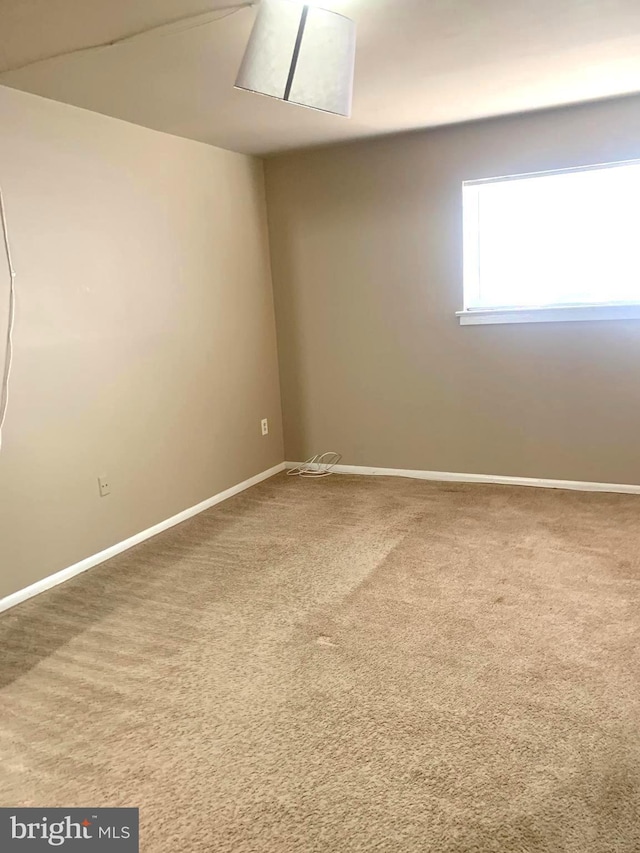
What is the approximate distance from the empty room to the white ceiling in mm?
19

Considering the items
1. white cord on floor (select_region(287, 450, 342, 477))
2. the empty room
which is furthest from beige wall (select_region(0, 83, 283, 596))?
white cord on floor (select_region(287, 450, 342, 477))

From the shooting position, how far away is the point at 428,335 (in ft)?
13.3

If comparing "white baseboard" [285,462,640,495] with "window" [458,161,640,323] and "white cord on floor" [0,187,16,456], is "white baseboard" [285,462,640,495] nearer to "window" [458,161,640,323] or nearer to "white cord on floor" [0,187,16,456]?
"window" [458,161,640,323]

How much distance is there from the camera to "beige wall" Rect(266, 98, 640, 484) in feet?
11.8

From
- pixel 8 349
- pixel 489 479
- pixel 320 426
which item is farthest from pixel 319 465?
pixel 8 349

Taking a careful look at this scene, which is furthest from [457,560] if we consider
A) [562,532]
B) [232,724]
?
[232,724]

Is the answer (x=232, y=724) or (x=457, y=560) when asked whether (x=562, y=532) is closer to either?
(x=457, y=560)

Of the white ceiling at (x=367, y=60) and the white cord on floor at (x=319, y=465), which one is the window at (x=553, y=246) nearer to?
the white ceiling at (x=367, y=60)

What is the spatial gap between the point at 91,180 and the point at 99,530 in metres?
1.69

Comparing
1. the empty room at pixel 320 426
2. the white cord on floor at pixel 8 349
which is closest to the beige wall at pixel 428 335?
the empty room at pixel 320 426

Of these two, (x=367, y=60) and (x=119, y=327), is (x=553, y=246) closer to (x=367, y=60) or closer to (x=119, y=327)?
(x=367, y=60)

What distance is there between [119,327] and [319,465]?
5.96ft

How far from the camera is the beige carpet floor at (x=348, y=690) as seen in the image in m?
1.57

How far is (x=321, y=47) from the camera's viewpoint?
1.99 meters
